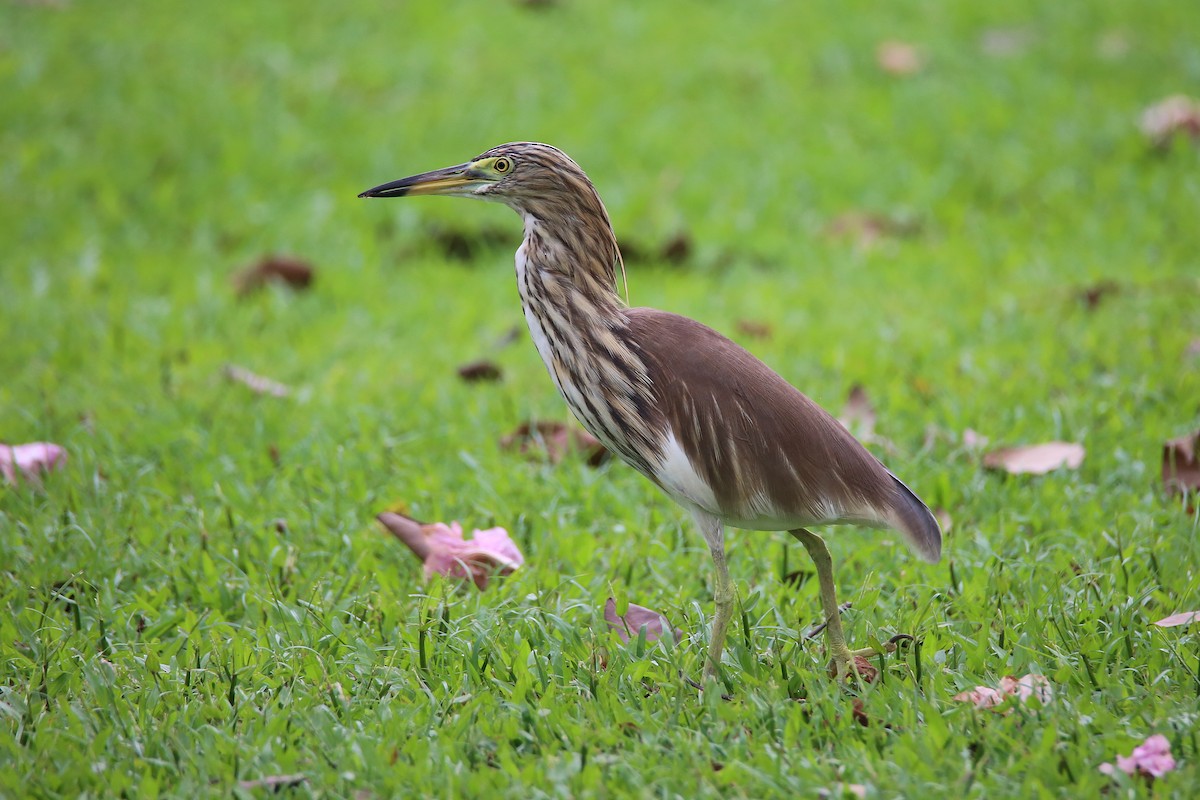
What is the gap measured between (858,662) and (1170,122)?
590 cm

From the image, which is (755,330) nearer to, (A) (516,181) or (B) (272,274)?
(B) (272,274)

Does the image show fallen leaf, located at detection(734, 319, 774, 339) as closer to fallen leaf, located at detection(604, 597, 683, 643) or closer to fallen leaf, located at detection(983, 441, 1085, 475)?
fallen leaf, located at detection(983, 441, 1085, 475)

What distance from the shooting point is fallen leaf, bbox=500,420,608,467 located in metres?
4.84

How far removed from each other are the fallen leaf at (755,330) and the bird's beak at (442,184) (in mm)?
2699

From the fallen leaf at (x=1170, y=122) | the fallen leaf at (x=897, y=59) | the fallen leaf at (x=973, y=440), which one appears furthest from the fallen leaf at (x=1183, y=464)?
the fallen leaf at (x=897, y=59)

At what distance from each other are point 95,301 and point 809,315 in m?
3.66

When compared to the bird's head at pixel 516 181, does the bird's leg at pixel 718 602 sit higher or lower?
lower

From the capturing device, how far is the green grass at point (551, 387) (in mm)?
3021

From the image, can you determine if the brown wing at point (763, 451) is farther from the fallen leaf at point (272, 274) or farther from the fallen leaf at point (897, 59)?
the fallen leaf at point (897, 59)

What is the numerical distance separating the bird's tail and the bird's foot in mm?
291

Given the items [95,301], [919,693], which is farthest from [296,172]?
[919,693]

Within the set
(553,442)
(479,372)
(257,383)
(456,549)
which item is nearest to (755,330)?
(479,372)

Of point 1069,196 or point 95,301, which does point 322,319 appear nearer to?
point 95,301

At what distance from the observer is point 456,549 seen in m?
3.87
